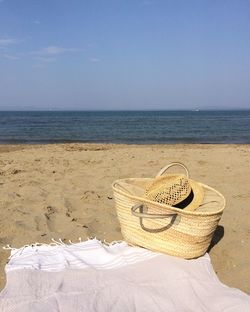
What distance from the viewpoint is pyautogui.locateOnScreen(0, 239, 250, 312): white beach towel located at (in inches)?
106

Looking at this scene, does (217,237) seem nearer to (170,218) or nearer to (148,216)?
(170,218)

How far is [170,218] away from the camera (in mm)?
3342

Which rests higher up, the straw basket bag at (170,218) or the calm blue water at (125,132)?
the straw basket bag at (170,218)

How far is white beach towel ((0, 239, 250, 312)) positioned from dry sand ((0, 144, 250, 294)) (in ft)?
0.87

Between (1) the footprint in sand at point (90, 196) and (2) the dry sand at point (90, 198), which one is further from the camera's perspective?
(1) the footprint in sand at point (90, 196)

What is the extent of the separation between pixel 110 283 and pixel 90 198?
2.33 metres

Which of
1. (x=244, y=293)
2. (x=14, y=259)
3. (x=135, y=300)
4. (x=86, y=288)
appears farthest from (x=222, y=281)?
(x=14, y=259)

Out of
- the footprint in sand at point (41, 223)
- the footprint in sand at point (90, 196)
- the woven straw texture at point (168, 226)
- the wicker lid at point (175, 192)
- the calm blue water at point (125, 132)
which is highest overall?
the wicker lid at point (175, 192)

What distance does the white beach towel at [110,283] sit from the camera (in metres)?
2.70

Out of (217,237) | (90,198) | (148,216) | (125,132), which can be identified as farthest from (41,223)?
(125,132)

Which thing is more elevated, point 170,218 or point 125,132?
point 170,218

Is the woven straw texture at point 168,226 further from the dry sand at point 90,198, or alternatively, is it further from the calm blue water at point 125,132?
the calm blue water at point 125,132

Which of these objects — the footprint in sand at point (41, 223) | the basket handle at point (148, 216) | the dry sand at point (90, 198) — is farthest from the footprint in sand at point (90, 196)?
the basket handle at point (148, 216)

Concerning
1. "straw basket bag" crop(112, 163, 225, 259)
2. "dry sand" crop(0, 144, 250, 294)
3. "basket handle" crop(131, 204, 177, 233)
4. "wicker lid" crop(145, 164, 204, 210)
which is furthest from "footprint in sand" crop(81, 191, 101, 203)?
"basket handle" crop(131, 204, 177, 233)
